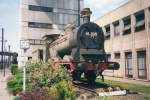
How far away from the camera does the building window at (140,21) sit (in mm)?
29736

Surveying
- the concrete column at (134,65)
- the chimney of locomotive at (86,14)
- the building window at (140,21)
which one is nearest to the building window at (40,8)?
the building window at (140,21)

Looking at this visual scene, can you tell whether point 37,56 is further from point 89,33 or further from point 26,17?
point 26,17

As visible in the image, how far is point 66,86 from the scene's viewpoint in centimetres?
1344

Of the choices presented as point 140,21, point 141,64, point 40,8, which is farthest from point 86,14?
point 40,8

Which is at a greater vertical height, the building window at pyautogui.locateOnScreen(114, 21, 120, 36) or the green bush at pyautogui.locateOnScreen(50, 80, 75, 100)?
the building window at pyautogui.locateOnScreen(114, 21, 120, 36)

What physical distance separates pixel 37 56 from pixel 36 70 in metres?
12.2

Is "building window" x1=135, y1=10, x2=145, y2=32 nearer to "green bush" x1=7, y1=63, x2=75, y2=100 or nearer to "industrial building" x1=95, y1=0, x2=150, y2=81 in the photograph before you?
"industrial building" x1=95, y1=0, x2=150, y2=81

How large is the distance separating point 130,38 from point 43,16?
35.7 m

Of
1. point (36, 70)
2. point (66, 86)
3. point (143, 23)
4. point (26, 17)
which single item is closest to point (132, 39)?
point (143, 23)

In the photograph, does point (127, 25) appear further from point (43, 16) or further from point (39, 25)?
point (43, 16)

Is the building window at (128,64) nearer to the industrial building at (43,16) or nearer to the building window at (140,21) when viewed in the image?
the building window at (140,21)

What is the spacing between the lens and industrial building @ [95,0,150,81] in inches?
1141

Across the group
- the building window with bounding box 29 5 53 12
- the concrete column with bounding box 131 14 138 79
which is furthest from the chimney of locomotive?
the building window with bounding box 29 5 53 12

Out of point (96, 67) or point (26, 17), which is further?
point (26, 17)
